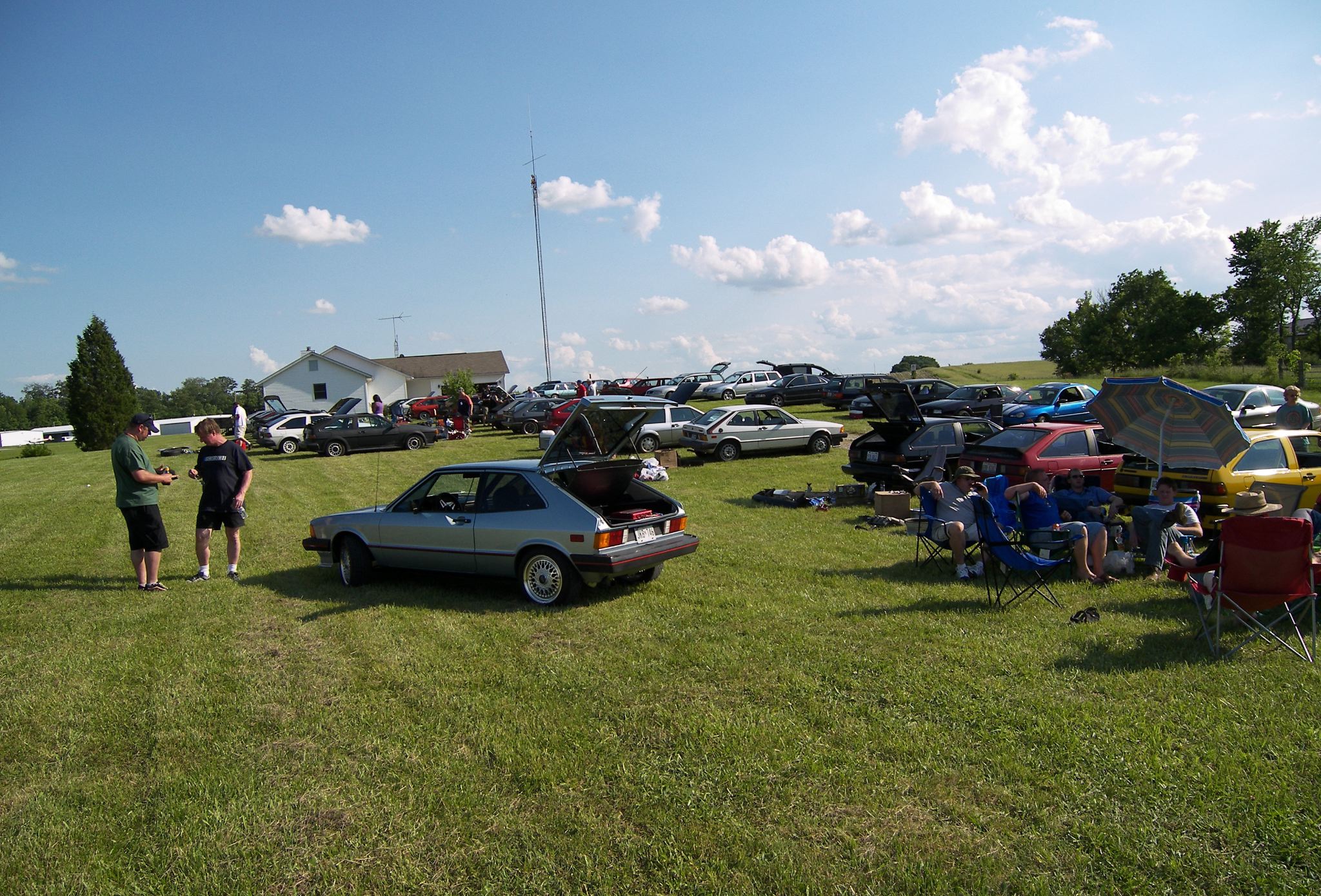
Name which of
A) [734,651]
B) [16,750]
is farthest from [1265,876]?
[16,750]

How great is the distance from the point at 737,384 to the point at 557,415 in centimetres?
1621

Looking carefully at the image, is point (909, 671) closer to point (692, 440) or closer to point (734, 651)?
point (734, 651)

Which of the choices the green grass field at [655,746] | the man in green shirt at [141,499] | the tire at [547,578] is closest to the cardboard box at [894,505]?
the green grass field at [655,746]

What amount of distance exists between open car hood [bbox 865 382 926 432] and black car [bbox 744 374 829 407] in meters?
22.7

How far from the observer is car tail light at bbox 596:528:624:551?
713 centimetres

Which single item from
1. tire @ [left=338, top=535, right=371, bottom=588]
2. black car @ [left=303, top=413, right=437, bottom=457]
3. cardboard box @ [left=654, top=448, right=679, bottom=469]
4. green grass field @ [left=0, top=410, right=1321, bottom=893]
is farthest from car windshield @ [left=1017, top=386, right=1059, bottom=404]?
tire @ [left=338, top=535, right=371, bottom=588]

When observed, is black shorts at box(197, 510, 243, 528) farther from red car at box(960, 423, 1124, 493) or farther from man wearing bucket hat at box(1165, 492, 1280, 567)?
red car at box(960, 423, 1124, 493)

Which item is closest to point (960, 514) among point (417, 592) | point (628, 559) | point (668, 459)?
point (628, 559)

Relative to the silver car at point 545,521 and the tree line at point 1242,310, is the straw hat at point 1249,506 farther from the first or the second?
the tree line at point 1242,310

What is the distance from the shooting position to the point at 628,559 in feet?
23.7

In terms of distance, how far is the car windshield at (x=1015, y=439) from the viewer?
1159cm

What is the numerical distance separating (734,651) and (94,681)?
183 inches

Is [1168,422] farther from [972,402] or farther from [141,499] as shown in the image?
[972,402]

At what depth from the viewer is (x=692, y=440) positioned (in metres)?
20.0
